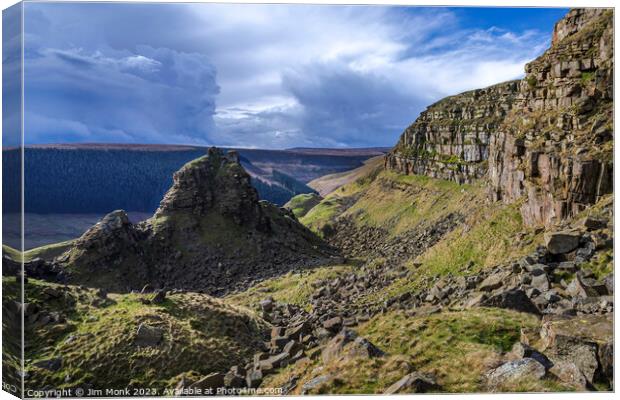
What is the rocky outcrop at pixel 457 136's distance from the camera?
7219 centimetres

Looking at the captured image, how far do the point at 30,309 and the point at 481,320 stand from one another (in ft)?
58.4

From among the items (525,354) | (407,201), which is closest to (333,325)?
(525,354)

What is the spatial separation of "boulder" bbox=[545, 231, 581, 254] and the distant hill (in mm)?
16647

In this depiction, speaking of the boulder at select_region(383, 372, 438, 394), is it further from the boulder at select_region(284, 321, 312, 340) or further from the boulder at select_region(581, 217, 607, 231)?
the boulder at select_region(581, 217, 607, 231)

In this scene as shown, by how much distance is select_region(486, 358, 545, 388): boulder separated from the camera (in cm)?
1451

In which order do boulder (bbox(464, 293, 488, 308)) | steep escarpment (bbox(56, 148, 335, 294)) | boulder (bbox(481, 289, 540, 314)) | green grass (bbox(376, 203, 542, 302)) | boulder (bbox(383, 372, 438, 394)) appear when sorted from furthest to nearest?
steep escarpment (bbox(56, 148, 335, 294)) → green grass (bbox(376, 203, 542, 302)) → boulder (bbox(464, 293, 488, 308)) → boulder (bbox(481, 289, 540, 314)) → boulder (bbox(383, 372, 438, 394))

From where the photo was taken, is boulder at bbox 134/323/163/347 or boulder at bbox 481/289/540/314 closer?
boulder at bbox 481/289/540/314

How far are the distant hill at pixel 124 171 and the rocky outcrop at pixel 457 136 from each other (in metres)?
21.5

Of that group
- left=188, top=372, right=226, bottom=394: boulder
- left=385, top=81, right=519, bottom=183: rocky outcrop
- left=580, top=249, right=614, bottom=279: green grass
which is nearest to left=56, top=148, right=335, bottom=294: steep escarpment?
left=385, top=81, right=519, bottom=183: rocky outcrop

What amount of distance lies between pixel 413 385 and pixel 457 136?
69849mm

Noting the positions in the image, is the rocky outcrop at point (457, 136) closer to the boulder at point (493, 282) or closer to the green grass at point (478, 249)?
the green grass at point (478, 249)

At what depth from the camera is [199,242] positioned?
55.8m

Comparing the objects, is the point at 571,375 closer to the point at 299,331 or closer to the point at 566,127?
the point at 299,331

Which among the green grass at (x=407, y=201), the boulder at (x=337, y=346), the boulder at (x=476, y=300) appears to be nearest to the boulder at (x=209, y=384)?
the boulder at (x=337, y=346)
